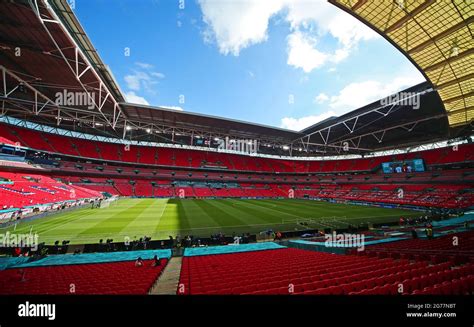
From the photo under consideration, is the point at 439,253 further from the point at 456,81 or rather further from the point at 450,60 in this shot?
the point at 456,81

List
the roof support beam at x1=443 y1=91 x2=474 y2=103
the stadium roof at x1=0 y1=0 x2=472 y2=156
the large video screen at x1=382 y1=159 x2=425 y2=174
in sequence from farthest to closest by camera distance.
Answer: the large video screen at x1=382 y1=159 x2=425 y2=174
the roof support beam at x1=443 y1=91 x2=474 y2=103
the stadium roof at x1=0 y1=0 x2=472 y2=156

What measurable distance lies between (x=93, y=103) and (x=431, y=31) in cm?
3325

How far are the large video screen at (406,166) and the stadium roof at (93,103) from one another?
5.36m

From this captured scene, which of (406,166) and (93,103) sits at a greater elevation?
(93,103)

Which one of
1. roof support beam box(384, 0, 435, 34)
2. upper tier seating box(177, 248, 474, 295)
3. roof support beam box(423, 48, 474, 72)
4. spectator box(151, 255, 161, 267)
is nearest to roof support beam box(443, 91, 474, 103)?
roof support beam box(423, 48, 474, 72)

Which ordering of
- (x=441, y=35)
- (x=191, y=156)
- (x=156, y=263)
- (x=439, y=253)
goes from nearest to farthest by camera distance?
(x=439, y=253)
(x=156, y=263)
(x=441, y=35)
(x=191, y=156)

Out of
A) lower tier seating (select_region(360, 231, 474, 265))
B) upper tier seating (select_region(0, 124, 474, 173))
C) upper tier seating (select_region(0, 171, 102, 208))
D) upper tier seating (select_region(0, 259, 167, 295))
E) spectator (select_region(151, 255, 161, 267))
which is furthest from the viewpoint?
upper tier seating (select_region(0, 124, 474, 173))

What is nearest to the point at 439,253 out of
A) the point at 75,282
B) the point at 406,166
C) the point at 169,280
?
the point at 169,280

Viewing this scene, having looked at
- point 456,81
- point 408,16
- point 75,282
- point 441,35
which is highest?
point 408,16

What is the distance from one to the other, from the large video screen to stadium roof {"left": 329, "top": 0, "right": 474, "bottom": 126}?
28.9 metres

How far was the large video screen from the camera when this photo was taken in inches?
1519

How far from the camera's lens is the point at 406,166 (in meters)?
41.0

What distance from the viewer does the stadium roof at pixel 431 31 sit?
10984 mm

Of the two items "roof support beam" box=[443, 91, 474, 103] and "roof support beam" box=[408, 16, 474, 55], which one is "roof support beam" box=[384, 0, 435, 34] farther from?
"roof support beam" box=[443, 91, 474, 103]
